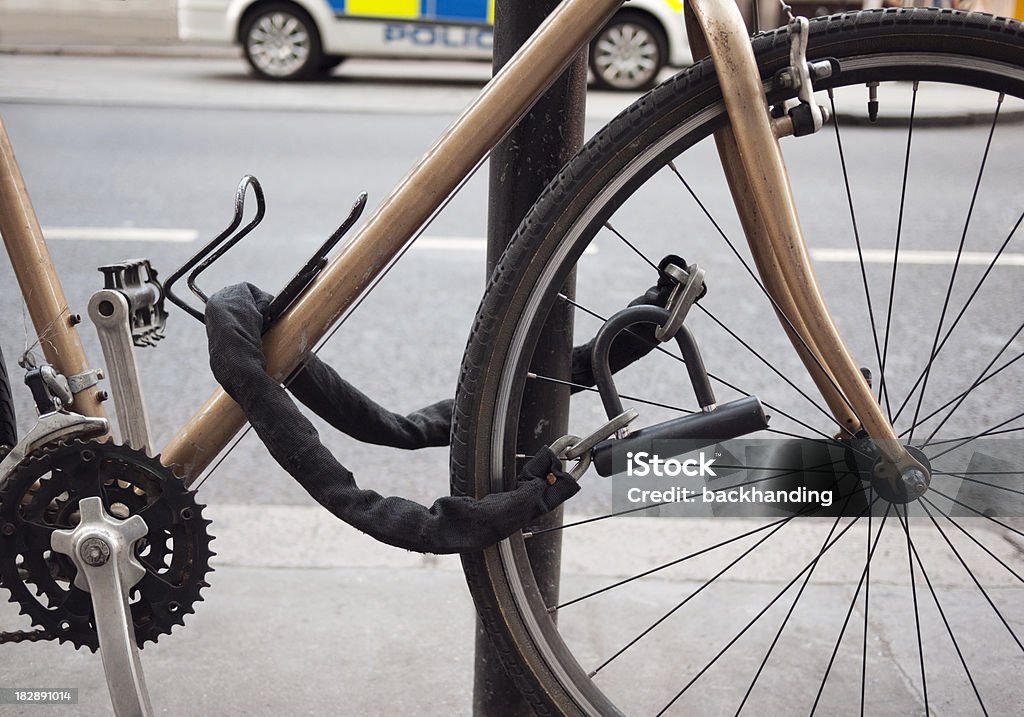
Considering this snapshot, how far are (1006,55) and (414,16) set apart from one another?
964 cm

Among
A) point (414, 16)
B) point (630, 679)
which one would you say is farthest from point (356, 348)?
point (414, 16)

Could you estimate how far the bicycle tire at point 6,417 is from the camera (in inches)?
76.5

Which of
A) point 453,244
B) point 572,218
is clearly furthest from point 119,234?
point 572,218

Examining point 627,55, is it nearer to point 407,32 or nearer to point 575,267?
point 407,32

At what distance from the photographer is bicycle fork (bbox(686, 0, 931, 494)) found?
4.84 ft

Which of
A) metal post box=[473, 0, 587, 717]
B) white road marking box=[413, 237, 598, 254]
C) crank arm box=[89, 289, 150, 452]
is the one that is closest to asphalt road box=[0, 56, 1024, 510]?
white road marking box=[413, 237, 598, 254]

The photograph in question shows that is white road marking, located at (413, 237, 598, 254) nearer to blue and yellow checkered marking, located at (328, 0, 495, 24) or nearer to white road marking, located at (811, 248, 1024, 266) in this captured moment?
white road marking, located at (811, 248, 1024, 266)

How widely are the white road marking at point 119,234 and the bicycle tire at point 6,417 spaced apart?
12.8 feet

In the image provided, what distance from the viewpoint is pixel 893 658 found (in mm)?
2434

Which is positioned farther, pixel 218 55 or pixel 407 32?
pixel 218 55

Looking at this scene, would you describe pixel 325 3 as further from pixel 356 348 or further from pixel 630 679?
pixel 630 679

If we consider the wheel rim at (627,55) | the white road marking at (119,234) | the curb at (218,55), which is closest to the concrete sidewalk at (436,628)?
the curb at (218,55)

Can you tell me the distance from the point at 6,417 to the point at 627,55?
941cm

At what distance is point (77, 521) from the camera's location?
1671mm
